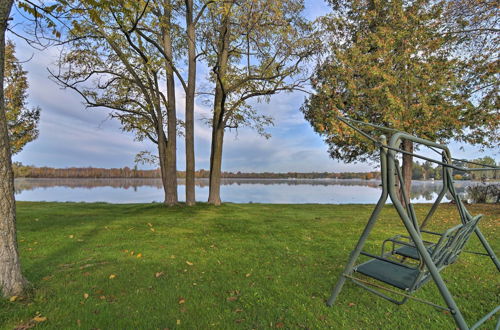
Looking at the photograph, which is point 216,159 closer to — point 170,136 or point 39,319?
point 170,136

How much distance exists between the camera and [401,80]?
12.2 m

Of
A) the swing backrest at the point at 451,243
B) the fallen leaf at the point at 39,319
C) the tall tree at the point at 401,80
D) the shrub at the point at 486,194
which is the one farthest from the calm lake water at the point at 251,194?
the fallen leaf at the point at 39,319

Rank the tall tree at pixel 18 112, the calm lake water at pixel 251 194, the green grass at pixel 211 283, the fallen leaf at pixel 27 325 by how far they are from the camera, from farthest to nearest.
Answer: the calm lake water at pixel 251 194 < the tall tree at pixel 18 112 < the green grass at pixel 211 283 < the fallen leaf at pixel 27 325

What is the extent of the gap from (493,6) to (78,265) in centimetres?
1584

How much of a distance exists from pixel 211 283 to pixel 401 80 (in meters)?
12.6

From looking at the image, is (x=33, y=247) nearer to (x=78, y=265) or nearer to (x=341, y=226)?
(x=78, y=265)

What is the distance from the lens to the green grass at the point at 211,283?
2988 mm

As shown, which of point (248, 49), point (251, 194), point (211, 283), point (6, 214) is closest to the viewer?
point (6, 214)

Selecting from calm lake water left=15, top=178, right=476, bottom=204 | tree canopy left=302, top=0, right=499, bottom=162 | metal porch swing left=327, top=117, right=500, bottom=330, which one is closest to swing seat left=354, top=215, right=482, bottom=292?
metal porch swing left=327, top=117, right=500, bottom=330

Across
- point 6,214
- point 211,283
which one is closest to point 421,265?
point 211,283

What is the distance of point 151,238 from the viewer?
670 centimetres

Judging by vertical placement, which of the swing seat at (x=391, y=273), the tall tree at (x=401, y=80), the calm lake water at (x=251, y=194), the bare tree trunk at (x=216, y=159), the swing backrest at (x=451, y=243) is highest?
the tall tree at (x=401, y=80)

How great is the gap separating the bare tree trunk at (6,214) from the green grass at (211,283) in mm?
240

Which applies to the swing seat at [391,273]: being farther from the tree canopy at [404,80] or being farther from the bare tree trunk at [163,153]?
the bare tree trunk at [163,153]
